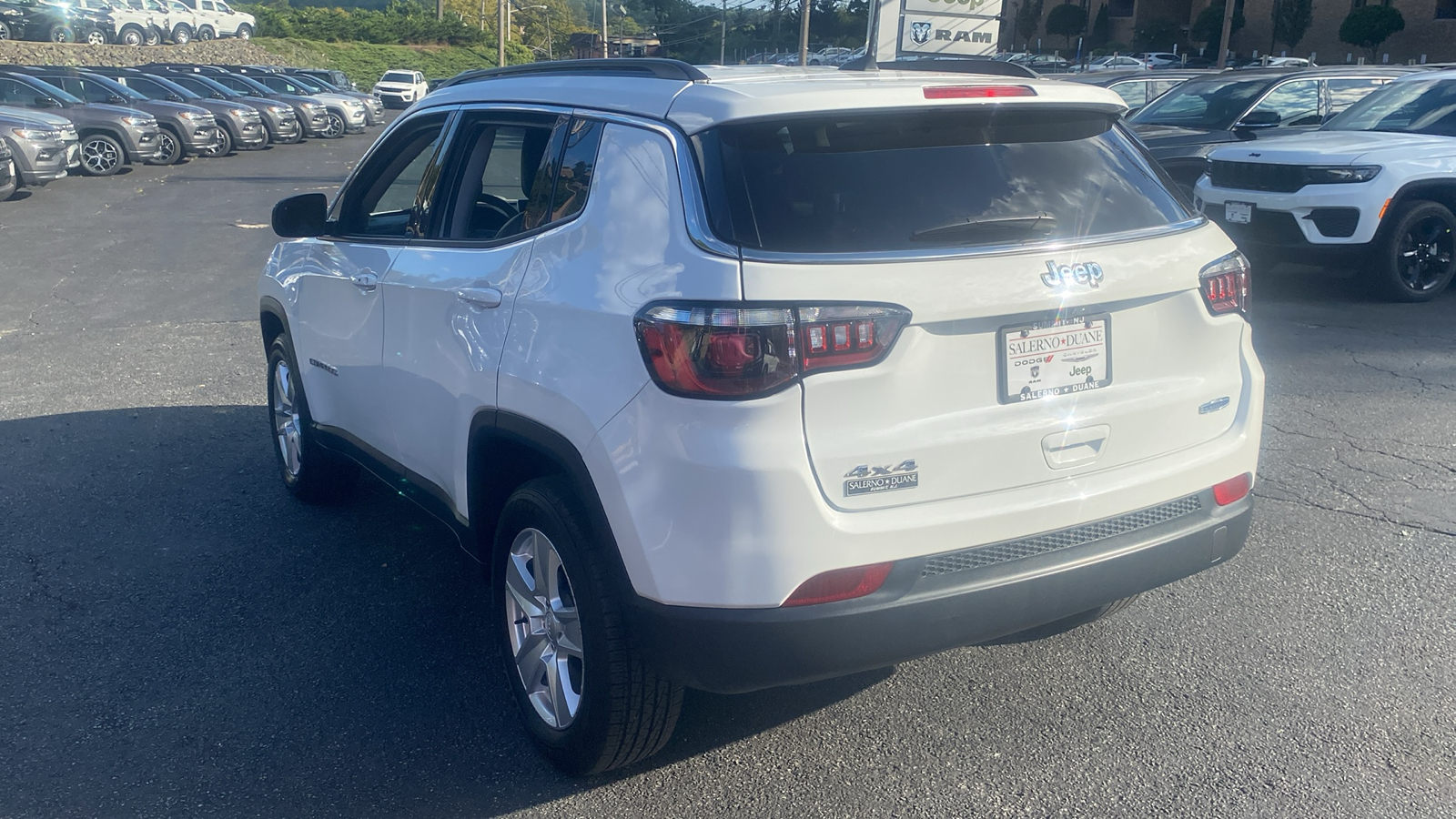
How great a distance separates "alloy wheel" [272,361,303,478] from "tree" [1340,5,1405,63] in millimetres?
66452

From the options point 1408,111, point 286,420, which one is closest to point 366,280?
point 286,420

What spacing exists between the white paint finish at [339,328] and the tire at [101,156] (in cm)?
1774

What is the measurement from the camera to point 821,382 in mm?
2572

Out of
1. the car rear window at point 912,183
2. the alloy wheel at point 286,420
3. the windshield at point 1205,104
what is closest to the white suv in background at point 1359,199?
the windshield at point 1205,104

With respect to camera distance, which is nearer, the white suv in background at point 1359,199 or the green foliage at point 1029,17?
the white suv in background at point 1359,199

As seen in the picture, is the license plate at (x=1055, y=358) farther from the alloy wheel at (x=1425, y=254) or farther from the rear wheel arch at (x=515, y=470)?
the alloy wheel at (x=1425, y=254)

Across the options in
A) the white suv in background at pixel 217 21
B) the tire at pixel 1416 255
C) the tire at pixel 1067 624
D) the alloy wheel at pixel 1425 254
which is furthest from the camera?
the white suv in background at pixel 217 21

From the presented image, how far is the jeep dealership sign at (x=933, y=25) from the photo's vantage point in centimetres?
1714

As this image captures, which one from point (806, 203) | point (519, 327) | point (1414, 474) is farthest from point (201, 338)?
point (1414, 474)

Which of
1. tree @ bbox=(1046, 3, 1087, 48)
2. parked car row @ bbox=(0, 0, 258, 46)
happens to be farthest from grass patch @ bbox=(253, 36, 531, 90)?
tree @ bbox=(1046, 3, 1087, 48)

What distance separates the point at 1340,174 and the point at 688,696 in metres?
7.58

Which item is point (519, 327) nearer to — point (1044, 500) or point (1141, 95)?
point (1044, 500)

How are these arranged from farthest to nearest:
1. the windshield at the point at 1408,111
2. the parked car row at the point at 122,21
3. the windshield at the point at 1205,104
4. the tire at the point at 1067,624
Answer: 1. the parked car row at the point at 122,21
2. the windshield at the point at 1205,104
3. the windshield at the point at 1408,111
4. the tire at the point at 1067,624

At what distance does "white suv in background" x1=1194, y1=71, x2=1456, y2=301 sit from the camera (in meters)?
8.89
